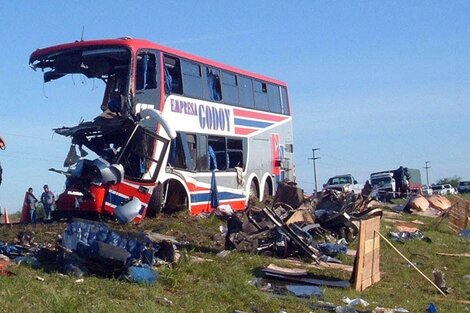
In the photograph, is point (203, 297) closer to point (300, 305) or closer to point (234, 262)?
point (300, 305)

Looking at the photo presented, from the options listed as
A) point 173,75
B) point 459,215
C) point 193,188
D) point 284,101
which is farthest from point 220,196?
point 459,215

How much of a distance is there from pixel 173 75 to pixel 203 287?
9941mm

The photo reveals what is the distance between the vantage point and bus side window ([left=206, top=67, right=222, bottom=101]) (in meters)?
21.7

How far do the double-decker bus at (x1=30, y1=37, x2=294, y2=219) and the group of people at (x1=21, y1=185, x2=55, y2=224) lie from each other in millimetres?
3720

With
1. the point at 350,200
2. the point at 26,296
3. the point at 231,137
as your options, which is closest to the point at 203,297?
the point at 26,296

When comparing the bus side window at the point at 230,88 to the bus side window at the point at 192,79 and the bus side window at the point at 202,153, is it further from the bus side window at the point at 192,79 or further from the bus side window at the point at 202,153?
the bus side window at the point at 202,153

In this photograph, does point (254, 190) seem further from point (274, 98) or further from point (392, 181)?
point (392, 181)

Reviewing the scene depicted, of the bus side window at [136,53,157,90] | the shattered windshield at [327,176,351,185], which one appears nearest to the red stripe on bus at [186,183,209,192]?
the bus side window at [136,53,157,90]

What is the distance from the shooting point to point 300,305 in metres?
10.7

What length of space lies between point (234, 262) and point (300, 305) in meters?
2.38

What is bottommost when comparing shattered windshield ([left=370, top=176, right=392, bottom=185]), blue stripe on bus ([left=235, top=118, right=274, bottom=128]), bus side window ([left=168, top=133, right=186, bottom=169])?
shattered windshield ([left=370, top=176, right=392, bottom=185])

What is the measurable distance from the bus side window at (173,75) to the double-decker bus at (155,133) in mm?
25

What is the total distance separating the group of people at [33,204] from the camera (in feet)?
70.1

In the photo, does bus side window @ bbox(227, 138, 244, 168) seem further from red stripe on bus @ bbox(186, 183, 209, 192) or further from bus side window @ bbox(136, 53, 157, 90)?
bus side window @ bbox(136, 53, 157, 90)
